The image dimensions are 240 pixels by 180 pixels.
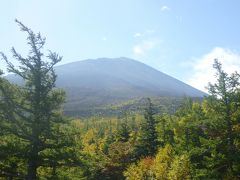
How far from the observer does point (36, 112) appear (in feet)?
57.4

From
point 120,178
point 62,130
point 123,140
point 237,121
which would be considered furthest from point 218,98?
point 123,140

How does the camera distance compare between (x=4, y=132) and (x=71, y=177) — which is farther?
(x=71, y=177)

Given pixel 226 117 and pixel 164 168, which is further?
pixel 164 168

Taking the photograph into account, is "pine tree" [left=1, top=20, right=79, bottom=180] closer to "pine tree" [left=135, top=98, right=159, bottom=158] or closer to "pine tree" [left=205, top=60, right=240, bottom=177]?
"pine tree" [left=205, top=60, right=240, bottom=177]

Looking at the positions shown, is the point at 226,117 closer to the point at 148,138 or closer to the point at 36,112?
the point at 36,112

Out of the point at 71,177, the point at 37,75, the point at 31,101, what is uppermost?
the point at 37,75

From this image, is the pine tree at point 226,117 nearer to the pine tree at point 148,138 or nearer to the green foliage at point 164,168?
the green foliage at point 164,168

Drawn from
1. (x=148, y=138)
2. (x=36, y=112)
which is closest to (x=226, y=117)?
(x=36, y=112)

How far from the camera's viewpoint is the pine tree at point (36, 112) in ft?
55.8

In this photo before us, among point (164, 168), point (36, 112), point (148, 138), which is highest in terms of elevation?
point (36, 112)

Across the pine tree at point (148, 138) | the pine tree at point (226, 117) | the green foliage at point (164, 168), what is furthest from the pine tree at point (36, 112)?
the pine tree at point (148, 138)

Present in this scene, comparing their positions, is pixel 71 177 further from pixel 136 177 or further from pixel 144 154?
pixel 144 154

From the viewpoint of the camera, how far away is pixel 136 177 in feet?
135

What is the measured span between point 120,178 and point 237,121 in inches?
1094
